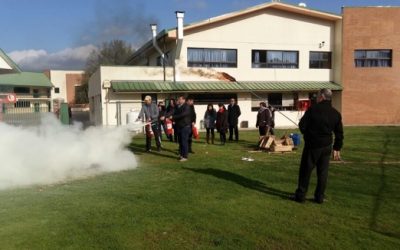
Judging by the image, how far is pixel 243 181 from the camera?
9570 millimetres

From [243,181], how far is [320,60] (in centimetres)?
2440

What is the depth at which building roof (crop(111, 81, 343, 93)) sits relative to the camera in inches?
1004

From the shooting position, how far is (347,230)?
240 inches

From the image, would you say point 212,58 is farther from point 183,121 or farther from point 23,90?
point 23,90

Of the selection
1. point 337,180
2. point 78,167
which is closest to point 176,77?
point 78,167

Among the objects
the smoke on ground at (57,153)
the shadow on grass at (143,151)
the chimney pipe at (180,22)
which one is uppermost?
the chimney pipe at (180,22)

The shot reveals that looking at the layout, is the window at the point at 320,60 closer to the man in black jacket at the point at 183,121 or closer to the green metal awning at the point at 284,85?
the green metal awning at the point at 284,85

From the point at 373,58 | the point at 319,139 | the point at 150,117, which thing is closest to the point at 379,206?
the point at 319,139

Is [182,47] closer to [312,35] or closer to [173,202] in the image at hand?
[312,35]

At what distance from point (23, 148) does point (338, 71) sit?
1054 inches

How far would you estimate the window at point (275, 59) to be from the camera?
2973 cm

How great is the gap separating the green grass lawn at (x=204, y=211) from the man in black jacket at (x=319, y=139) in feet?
1.27

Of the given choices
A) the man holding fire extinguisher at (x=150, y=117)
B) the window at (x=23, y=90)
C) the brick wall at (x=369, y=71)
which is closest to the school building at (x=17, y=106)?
the man holding fire extinguisher at (x=150, y=117)

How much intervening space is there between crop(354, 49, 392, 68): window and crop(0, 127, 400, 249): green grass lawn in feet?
71.9
